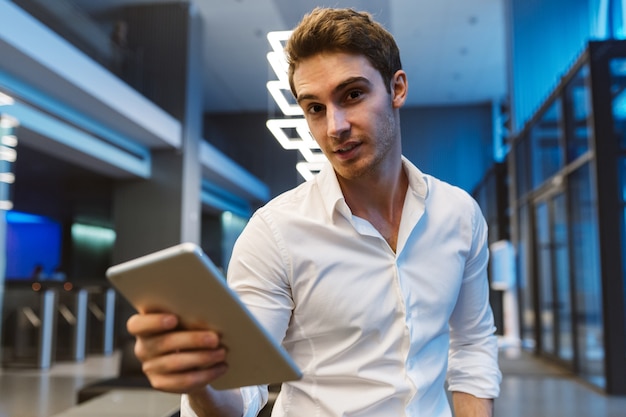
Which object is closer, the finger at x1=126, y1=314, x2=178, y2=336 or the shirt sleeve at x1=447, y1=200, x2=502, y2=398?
the finger at x1=126, y1=314, x2=178, y2=336

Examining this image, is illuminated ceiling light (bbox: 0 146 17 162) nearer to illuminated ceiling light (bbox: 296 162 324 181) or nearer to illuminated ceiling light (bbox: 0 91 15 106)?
illuminated ceiling light (bbox: 0 91 15 106)

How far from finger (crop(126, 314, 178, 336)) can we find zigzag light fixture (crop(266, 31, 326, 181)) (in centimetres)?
106

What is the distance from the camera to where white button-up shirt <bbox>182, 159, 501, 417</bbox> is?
101cm

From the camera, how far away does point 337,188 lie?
1.09 m

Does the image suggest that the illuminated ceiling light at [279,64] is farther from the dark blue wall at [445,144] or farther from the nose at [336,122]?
the nose at [336,122]

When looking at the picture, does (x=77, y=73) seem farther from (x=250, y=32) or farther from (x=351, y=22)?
(x=351, y=22)

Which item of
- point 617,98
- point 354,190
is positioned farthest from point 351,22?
point 617,98

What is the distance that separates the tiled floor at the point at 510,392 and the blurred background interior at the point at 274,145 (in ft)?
0.12

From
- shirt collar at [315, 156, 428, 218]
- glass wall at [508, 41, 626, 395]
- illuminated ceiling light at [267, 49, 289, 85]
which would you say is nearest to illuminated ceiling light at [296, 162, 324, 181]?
illuminated ceiling light at [267, 49, 289, 85]

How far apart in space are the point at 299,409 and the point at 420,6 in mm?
2133

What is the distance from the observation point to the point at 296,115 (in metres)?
1.79

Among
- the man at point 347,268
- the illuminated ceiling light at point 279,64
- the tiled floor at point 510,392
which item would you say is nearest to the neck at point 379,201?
the man at point 347,268

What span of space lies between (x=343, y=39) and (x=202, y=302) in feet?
1.95

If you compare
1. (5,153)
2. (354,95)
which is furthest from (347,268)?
(5,153)
